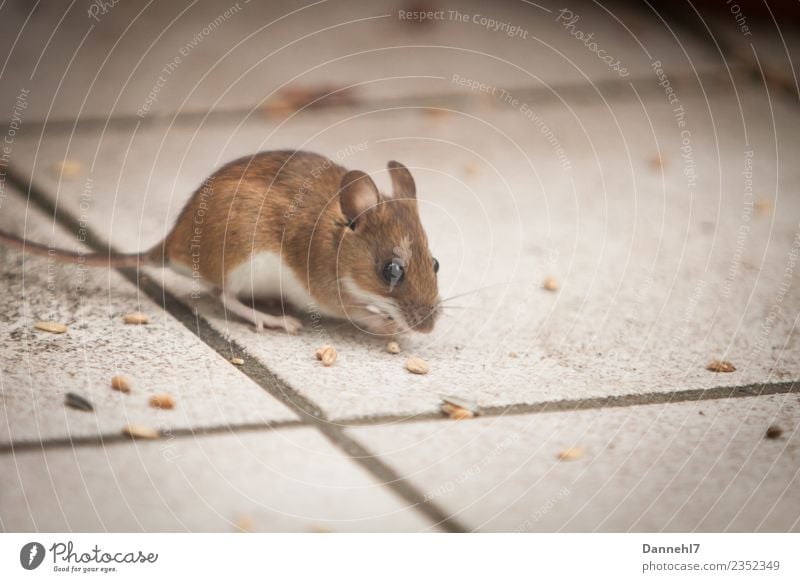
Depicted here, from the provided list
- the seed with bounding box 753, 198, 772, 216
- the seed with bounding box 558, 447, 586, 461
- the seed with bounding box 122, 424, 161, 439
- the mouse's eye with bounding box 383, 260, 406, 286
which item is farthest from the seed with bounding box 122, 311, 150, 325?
the seed with bounding box 753, 198, 772, 216

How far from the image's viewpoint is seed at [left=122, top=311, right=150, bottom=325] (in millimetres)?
1443

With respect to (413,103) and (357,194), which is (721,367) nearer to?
(357,194)

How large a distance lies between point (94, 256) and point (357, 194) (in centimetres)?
47

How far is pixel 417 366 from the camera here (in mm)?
1392

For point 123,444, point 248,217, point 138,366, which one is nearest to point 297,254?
point 248,217

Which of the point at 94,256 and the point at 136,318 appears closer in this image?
the point at 136,318

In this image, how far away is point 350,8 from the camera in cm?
198

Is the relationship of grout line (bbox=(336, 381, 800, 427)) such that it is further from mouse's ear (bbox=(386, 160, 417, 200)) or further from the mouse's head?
mouse's ear (bbox=(386, 160, 417, 200))

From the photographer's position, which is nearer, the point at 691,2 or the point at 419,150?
the point at 419,150

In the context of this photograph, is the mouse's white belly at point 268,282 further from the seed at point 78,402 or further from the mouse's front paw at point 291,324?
the seed at point 78,402

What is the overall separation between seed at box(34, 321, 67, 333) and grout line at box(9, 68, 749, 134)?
52 cm

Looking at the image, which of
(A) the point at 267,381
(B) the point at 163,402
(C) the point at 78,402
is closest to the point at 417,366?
(A) the point at 267,381
